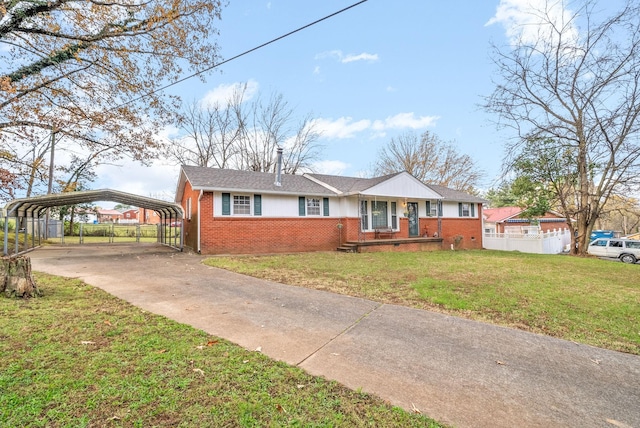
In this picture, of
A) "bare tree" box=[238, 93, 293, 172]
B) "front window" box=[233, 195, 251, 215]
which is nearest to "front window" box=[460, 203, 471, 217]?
"front window" box=[233, 195, 251, 215]

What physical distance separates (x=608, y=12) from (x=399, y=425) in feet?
73.1

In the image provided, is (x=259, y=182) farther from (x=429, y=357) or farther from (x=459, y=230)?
(x=459, y=230)

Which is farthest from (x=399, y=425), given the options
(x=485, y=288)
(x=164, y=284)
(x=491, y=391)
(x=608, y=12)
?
(x=608, y=12)

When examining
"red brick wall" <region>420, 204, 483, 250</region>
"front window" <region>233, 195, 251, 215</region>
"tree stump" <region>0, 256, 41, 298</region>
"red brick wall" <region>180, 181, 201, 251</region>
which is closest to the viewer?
"tree stump" <region>0, 256, 41, 298</region>

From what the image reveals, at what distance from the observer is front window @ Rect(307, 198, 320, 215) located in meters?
16.0

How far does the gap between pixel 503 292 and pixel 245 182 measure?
1151 centimetres

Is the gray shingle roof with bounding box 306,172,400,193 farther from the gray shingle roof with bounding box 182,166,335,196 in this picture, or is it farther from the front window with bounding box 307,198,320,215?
the front window with bounding box 307,198,320,215

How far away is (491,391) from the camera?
273cm

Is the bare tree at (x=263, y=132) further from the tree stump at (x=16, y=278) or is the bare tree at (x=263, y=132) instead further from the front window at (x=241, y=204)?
the tree stump at (x=16, y=278)

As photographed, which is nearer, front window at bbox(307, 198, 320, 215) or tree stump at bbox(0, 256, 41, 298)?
tree stump at bbox(0, 256, 41, 298)

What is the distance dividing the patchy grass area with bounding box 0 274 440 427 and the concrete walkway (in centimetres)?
29

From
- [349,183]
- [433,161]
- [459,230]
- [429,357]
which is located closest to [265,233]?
[349,183]

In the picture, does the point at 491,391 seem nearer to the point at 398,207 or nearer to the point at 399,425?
the point at 399,425

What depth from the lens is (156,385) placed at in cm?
263
